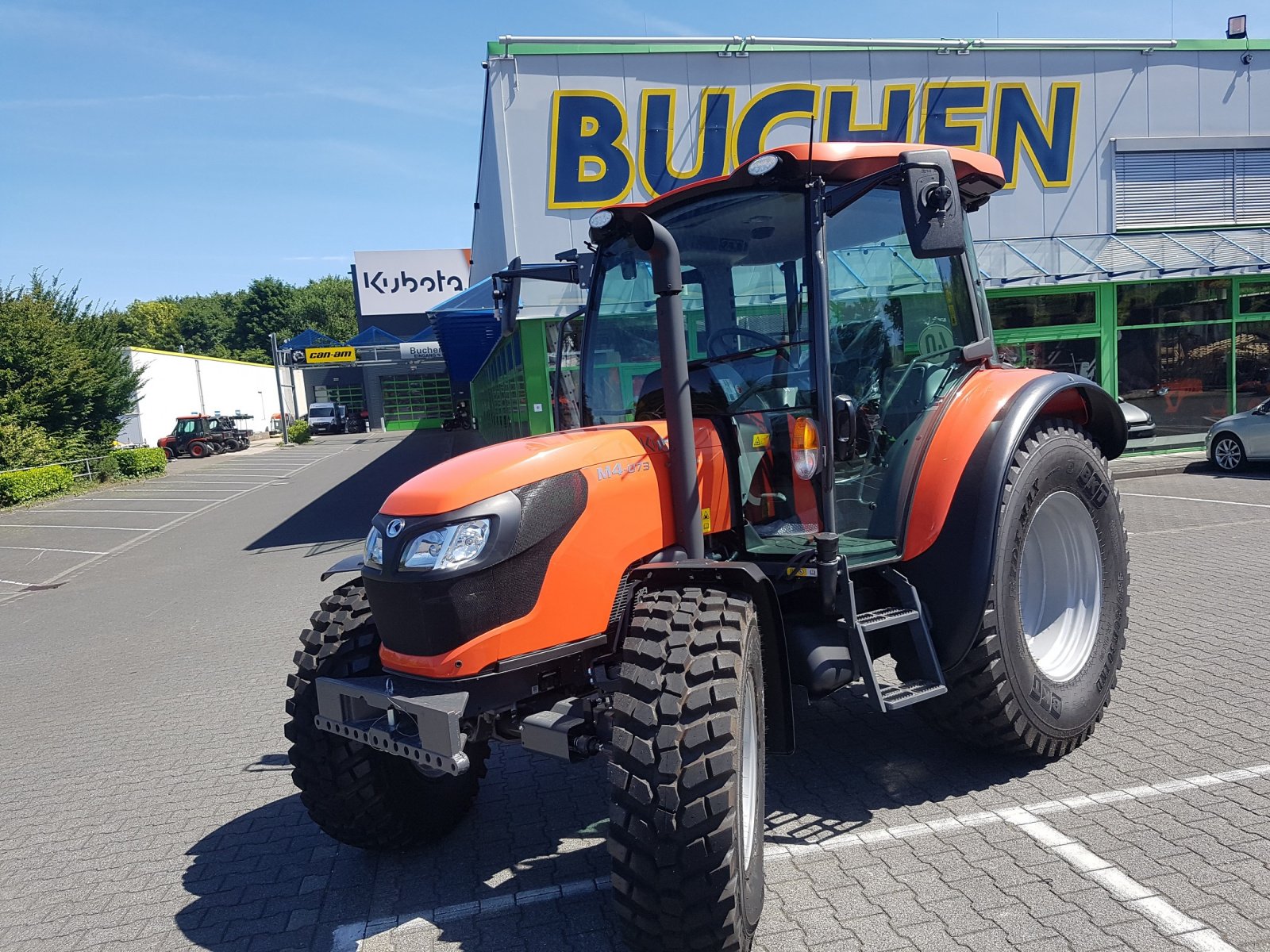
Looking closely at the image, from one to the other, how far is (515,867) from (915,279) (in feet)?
9.60

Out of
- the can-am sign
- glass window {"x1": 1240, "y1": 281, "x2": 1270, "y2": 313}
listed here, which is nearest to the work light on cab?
glass window {"x1": 1240, "y1": 281, "x2": 1270, "y2": 313}

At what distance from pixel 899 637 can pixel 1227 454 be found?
40.3 ft

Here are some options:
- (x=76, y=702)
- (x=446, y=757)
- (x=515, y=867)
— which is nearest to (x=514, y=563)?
(x=446, y=757)

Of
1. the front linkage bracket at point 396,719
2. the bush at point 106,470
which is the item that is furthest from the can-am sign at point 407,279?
the front linkage bracket at point 396,719

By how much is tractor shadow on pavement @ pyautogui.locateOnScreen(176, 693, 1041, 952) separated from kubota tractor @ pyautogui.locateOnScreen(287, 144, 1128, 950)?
21 cm

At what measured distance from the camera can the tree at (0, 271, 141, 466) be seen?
21.9 m

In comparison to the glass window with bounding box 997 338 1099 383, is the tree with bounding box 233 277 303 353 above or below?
above

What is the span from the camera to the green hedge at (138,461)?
81.0 ft

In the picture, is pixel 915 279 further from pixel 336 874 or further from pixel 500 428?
pixel 500 428

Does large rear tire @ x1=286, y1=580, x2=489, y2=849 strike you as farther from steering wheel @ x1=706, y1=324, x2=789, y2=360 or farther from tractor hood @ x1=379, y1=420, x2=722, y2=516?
steering wheel @ x1=706, y1=324, x2=789, y2=360

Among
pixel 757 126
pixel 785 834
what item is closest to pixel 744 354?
pixel 785 834

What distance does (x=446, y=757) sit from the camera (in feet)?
8.66

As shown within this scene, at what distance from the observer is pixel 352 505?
17594 mm

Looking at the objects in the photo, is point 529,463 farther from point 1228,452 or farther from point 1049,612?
point 1228,452
